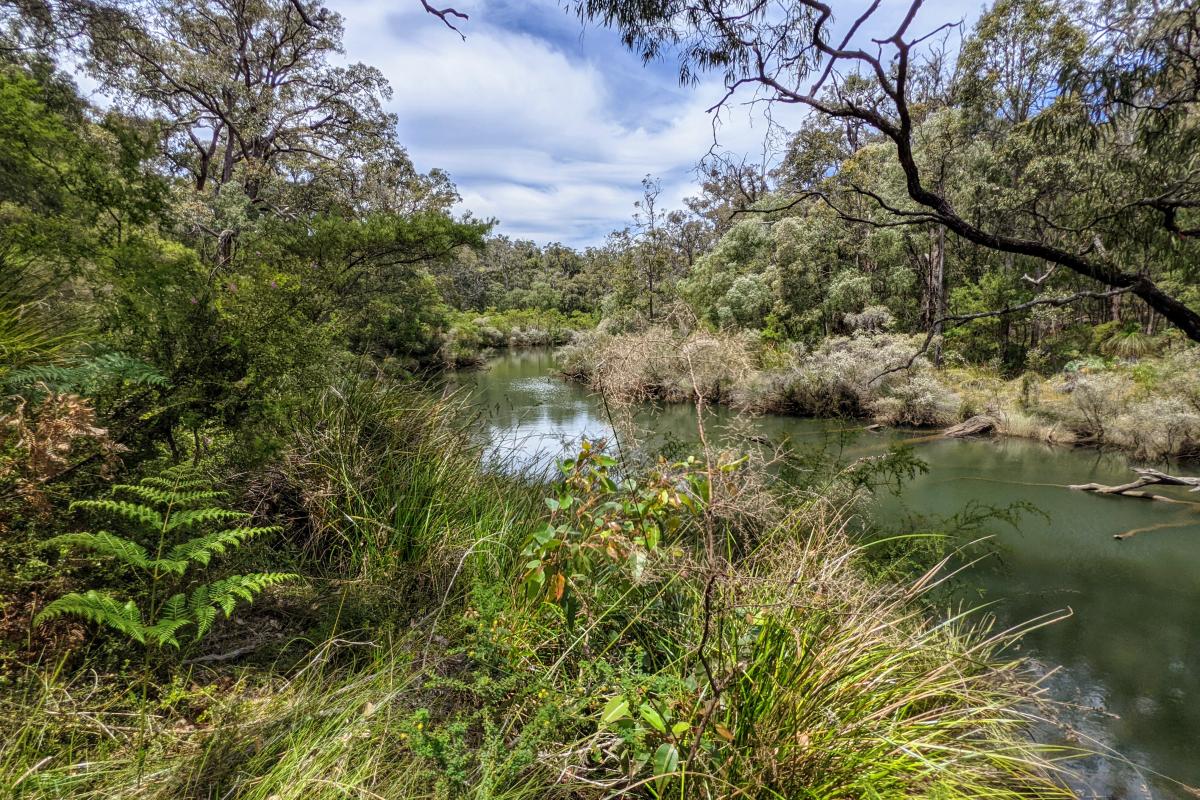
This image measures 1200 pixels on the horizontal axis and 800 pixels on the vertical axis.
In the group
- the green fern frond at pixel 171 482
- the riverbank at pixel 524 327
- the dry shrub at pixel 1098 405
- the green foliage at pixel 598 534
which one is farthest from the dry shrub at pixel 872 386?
the riverbank at pixel 524 327

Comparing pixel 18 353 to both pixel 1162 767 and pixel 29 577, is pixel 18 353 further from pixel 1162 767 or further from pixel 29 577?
pixel 1162 767

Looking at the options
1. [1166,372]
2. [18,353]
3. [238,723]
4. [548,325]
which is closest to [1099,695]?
[238,723]

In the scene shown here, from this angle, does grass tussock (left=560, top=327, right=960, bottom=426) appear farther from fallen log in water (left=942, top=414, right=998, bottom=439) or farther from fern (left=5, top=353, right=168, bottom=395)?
fern (left=5, top=353, right=168, bottom=395)

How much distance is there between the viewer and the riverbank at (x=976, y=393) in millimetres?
8359

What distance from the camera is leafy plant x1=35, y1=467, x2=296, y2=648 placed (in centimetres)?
116

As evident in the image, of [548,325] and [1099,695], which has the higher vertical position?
[548,325]

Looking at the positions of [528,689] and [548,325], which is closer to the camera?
[528,689]

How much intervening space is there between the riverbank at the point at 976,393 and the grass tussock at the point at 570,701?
458 centimetres

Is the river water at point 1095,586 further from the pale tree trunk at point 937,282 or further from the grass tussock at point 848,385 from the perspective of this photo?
the pale tree trunk at point 937,282

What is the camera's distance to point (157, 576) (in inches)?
53.6

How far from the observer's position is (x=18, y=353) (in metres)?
1.83

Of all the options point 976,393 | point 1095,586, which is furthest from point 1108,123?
point 976,393

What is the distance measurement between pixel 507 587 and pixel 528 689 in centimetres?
60

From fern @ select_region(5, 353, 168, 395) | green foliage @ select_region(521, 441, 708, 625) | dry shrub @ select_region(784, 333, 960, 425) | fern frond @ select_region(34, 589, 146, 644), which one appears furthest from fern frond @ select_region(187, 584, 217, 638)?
dry shrub @ select_region(784, 333, 960, 425)
